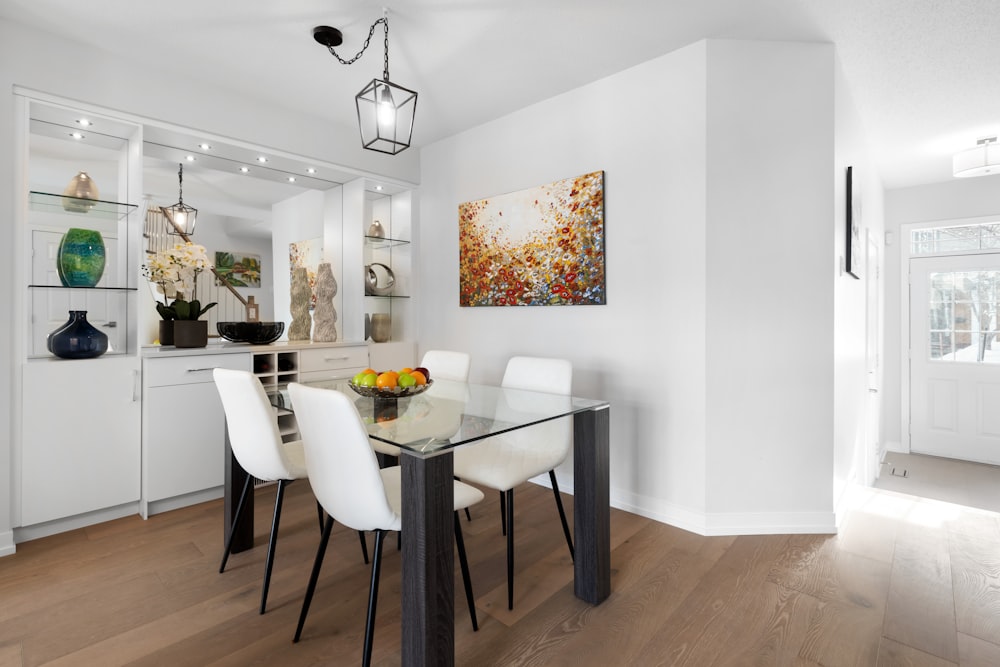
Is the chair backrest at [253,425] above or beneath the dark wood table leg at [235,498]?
above

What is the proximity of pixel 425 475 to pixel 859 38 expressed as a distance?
283 cm

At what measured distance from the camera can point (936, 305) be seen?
15.4ft

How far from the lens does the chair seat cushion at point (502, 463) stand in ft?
6.47

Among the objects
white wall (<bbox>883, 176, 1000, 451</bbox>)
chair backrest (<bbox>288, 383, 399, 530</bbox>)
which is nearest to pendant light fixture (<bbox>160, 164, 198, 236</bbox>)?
chair backrest (<bbox>288, 383, 399, 530</bbox>)

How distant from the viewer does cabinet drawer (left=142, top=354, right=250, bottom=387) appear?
107 inches

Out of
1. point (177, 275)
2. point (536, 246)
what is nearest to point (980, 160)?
point (536, 246)

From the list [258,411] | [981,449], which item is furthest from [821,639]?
[981,449]

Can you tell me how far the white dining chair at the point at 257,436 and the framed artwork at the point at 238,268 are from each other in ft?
5.40

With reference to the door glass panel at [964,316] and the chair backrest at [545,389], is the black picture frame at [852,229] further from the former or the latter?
the door glass panel at [964,316]

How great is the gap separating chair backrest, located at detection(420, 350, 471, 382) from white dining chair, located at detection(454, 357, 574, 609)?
271 mm

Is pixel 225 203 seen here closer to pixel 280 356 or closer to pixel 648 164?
pixel 280 356

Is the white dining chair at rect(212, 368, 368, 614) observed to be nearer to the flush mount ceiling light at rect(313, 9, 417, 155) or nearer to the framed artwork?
the flush mount ceiling light at rect(313, 9, 417, 155)

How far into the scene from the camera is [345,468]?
1.44 metres

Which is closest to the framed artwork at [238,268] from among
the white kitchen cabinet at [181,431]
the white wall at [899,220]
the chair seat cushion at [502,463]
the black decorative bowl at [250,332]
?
the black decorative bowl at [250,332]
